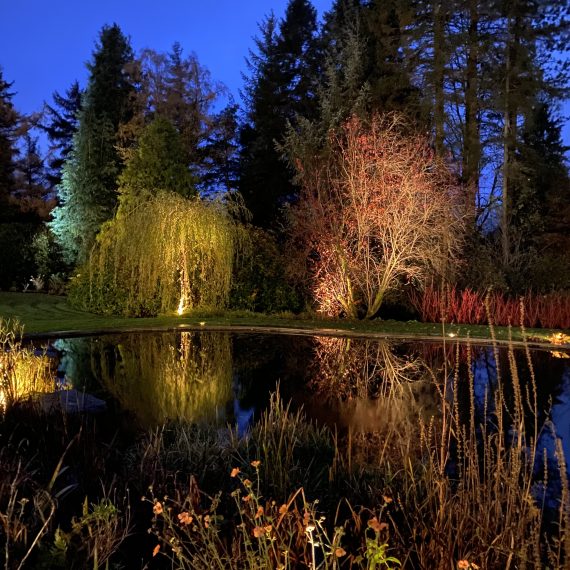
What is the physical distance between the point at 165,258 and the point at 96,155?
12.6m

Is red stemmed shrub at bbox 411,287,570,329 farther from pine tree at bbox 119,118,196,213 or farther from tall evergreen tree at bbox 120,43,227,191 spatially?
tall evergreen tree at bbox 120,43,227,191

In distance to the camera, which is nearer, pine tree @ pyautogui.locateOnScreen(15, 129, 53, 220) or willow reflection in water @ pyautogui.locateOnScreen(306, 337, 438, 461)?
willow reflection in water @ pyautogui.locateOnScreen(306, 337, 438, 461)

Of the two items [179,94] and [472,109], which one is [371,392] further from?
[179,94]

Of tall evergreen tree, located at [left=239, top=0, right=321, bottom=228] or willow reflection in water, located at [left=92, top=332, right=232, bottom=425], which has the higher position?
tall evergreen tree, located at [left=239, top=0, right=321, bottom=228]

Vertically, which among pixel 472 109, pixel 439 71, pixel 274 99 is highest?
pixel 274 99

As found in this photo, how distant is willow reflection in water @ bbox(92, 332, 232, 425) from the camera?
689 centimetres

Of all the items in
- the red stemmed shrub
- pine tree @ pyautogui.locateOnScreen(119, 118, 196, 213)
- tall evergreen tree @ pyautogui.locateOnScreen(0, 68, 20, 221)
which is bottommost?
the red stemmed shrub

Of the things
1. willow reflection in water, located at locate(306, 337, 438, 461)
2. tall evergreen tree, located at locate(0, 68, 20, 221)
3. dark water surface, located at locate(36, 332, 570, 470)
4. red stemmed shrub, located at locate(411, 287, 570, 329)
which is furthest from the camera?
tall evergreen tree, located at locate(0, 68, 20, 221)

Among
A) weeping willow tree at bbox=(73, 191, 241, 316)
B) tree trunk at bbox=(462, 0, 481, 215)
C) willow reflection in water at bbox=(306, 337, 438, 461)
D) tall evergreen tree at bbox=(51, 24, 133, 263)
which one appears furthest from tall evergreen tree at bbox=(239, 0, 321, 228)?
willow reflection in water at bbox=(306, 337, 438, 461)

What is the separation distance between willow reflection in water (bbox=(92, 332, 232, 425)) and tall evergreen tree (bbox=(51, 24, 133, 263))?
13903 millimetres

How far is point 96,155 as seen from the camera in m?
25.8

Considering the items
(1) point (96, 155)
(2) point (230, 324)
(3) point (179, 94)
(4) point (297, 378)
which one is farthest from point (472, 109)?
(4) point (297, 378)

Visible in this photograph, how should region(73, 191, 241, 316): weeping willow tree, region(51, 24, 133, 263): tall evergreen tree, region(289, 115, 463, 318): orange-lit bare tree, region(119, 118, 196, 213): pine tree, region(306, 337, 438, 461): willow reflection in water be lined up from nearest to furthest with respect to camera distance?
region(306, 337, 438, 461): willow reflection in water < region(73, 191, 241, 316): weeping willow tree < region(289, 115, 463, 318): orange-lit bare tree < region(119, 118, 196, 213): pine tree < region(51, 24, 133, 263): tall evergreen tree

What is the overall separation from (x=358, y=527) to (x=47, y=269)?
23229 millimetres
